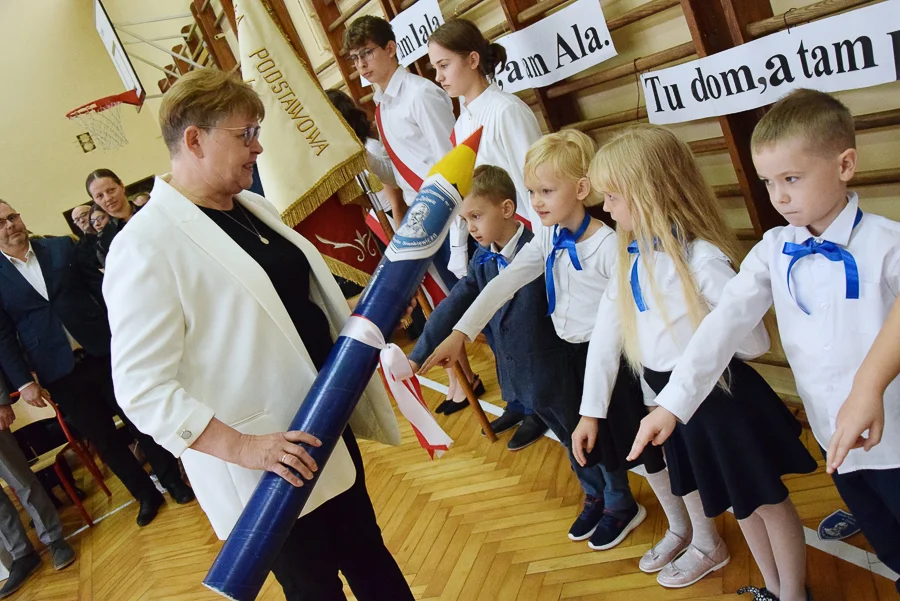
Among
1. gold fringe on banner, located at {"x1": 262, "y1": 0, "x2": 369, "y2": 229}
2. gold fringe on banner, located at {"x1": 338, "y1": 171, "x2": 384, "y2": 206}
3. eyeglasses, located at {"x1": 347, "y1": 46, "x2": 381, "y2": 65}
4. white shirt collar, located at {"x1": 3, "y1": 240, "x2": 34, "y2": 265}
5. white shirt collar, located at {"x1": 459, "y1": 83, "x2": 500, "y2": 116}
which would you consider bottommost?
gold fringe on banner, located at {"x1": 338, "y1": 171, "x2": 384, "y2": 206}

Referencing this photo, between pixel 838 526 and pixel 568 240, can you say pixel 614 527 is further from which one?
pixel 568 240

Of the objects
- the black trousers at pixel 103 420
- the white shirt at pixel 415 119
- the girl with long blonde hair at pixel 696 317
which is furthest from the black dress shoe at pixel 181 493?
the girl with long blonde hair at pixel 696 317

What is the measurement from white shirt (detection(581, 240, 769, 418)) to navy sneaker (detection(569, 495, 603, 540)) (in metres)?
0.67

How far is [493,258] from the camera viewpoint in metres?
1.87

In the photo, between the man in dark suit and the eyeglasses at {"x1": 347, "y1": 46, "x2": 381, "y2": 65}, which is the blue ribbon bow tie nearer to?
the eyeglasses at {"x1": 347, "y1": 46, "x2": 381, "y2": 65}

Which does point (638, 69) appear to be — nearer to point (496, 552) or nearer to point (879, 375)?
point (879, 375)

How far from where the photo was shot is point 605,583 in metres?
1.82

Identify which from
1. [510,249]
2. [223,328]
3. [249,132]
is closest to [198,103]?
[249,132]

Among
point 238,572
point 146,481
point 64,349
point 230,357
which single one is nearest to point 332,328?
point 230,357

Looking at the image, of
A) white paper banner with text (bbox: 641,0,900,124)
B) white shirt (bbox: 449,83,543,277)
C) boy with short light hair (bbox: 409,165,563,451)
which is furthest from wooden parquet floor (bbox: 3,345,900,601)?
white paper banner with text (bbox: 641,0,900,124)

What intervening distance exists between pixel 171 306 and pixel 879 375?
1140mm

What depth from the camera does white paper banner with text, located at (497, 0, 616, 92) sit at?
2109mm

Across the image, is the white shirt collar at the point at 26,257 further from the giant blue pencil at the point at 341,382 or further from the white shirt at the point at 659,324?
the white shirt at the point at 659,324

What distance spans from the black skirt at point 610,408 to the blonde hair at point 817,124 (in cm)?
70
